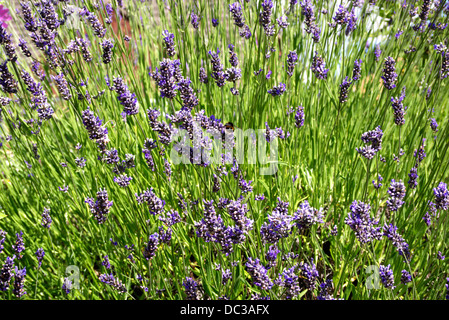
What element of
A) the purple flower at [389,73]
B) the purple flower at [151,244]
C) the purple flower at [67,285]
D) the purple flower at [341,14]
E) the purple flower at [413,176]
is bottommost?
the purple flower at [67,285]

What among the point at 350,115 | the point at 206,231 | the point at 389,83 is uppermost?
the point at 389,83

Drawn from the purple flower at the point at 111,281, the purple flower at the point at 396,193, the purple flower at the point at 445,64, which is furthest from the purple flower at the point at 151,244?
the purple flower at the point at 445,64

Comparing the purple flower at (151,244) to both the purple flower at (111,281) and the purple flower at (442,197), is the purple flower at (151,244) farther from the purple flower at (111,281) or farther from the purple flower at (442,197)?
the purple flower at (442,197)

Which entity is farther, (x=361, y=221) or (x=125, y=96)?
(x=125, y=96)

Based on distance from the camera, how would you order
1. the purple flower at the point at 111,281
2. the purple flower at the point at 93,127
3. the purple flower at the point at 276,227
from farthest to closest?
the purple flower at the point at 111,281 < the purple flower at the point at 93,127 < the purple flower at the point at 276,227

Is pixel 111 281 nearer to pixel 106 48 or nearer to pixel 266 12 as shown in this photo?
pixel 106 48

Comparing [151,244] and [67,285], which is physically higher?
[151,244]

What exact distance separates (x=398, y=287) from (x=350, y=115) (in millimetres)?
1506

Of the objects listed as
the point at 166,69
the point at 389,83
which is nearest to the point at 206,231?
the point at 166,69

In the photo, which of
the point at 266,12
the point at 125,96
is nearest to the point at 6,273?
the point at 125,96

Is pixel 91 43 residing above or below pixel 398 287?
above

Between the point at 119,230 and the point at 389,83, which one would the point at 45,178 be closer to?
the point at 119,230

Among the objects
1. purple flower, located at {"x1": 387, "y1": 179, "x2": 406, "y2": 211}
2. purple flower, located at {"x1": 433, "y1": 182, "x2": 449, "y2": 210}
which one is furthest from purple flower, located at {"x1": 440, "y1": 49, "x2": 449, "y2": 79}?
purple flower, located at {"x1": 387, "y1": 179, "x2": 406, "y2": 211}
